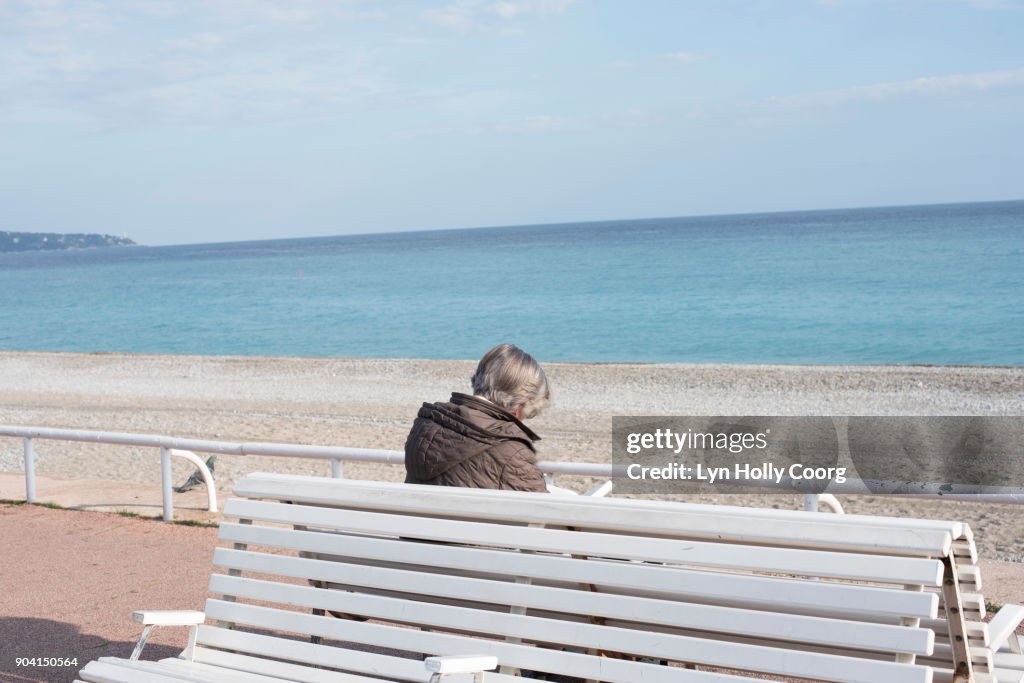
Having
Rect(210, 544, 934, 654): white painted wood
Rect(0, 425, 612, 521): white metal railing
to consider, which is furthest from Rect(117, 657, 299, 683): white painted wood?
Rect(0, 425, 612, 521): white metal railing

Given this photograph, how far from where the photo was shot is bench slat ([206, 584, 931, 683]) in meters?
2.51

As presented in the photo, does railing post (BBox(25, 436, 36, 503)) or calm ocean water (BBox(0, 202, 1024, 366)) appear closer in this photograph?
railing post (BBox(25, 436, 36, 503))

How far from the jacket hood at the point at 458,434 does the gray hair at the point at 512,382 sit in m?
0.07

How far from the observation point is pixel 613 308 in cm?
4981

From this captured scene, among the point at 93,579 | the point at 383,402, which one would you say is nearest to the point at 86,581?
the point at 93,579

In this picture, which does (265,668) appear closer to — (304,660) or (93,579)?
(304,660)

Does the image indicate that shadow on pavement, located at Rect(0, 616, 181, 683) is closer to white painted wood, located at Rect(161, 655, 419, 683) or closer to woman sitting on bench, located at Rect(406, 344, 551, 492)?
white painted wood, located at Rect(161, 655, 419, 683)

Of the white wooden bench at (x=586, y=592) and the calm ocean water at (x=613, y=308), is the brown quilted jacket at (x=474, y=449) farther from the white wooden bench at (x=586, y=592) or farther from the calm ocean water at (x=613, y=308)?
the calm ocean water at (x=613, y=308)

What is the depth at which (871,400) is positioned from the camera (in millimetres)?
19844

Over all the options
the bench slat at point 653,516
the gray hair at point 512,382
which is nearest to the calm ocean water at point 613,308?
the gray hair at point 512,382

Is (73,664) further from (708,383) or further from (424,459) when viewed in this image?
(708,383)

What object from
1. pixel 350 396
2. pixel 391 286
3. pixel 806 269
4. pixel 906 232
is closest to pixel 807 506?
pixel 350 396

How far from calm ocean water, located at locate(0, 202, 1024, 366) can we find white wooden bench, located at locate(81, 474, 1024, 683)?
2827 cm

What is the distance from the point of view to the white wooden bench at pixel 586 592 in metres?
2.51
